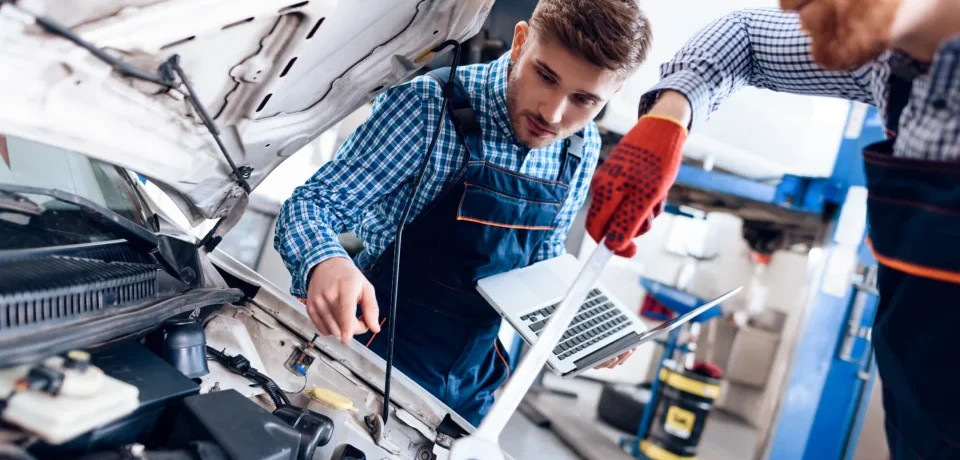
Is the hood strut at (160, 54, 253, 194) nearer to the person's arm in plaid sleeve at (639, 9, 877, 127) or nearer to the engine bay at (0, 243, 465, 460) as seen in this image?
the engine bay at (0, 243, 465, 460)

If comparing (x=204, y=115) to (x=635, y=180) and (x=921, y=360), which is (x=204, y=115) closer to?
(x=635, y=180)

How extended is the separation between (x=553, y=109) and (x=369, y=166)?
16.3 inches

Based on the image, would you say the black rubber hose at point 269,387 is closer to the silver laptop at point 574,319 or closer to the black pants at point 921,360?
the silver laptop at point 574,319

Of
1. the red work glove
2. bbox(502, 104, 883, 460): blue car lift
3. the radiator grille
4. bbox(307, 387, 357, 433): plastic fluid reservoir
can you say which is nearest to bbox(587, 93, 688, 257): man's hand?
the red work glove

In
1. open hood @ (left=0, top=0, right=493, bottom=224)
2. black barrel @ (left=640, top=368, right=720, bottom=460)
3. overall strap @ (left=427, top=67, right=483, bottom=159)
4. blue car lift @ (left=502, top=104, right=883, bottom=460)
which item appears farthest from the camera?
black barrel @ (left=640, top=368, right=720, bottom=460)

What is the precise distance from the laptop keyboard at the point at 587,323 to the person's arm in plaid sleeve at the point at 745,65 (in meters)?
0.48

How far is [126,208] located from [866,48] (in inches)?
45.0

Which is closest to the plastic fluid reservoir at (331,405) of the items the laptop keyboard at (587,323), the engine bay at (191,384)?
the engine bay at (191,384)

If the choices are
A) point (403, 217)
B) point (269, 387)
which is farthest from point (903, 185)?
point (269, 387)

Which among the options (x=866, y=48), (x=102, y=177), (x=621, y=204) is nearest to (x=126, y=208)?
(x=102, y=177)

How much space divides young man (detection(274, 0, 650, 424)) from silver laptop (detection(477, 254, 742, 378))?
0.08 meters

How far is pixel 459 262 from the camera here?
4.45 ft

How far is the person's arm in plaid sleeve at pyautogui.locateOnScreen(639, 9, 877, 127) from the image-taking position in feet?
2.76

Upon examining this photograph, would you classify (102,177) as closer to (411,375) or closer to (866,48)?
(411,375)
